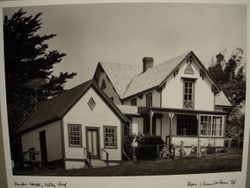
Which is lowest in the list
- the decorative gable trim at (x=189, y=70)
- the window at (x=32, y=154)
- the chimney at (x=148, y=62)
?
the window at (x=32, y=154)

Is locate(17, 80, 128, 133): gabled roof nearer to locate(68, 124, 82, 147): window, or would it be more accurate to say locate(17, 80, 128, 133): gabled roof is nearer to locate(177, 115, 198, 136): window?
locate(68, 124, 82, 147): window

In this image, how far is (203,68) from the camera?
5.10 feet

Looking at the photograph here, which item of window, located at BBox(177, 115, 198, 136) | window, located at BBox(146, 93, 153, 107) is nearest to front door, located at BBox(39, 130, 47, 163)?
window, located at BBox(146, 93, 153, 107)

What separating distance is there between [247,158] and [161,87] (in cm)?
54

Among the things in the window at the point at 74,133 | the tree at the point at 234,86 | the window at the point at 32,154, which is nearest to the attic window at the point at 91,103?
the window at the point at 74,133

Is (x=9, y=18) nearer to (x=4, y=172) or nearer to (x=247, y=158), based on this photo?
(x=4, y=172)

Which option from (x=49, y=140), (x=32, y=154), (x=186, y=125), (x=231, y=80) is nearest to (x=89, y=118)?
(x=49, y=140)

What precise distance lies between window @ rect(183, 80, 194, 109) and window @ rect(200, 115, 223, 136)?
80mm

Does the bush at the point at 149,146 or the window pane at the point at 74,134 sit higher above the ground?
the window pane at the point at 74,134

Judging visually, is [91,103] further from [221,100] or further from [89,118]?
[221,100]

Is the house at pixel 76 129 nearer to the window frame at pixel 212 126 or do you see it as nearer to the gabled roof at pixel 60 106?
the gabled roof at pixel 60 106

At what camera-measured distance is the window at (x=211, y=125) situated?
1552 mm

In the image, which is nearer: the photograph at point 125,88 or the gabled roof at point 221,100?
the photograph at point 125,88

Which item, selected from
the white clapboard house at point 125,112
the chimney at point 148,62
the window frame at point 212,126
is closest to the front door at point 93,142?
the white clapboard house at point 125,112
